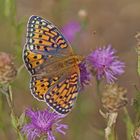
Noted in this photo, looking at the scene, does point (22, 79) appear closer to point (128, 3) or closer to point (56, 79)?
point (56, 79)

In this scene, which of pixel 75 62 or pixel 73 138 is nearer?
pixel 75 62

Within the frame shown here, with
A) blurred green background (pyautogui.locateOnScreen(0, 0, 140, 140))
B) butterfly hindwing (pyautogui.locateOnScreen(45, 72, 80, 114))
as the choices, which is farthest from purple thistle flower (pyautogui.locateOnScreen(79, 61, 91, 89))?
blurred green background (pyautogui.locateOnScreen(0, 0, 140, 140))

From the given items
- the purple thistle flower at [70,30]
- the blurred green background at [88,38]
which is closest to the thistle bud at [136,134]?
the blurred green background at [88,38]

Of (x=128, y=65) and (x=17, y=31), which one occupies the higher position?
(x=17, y=31)

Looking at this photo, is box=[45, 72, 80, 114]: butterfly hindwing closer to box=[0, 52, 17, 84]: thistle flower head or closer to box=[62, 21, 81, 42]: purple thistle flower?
box=[0, 52, 17, 84]: thistle flower head

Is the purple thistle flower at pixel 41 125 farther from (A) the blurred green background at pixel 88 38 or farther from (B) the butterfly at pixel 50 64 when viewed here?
(A) the blurred green background at pixel 88 38

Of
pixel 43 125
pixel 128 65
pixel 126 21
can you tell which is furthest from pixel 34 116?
pixel 126 21
